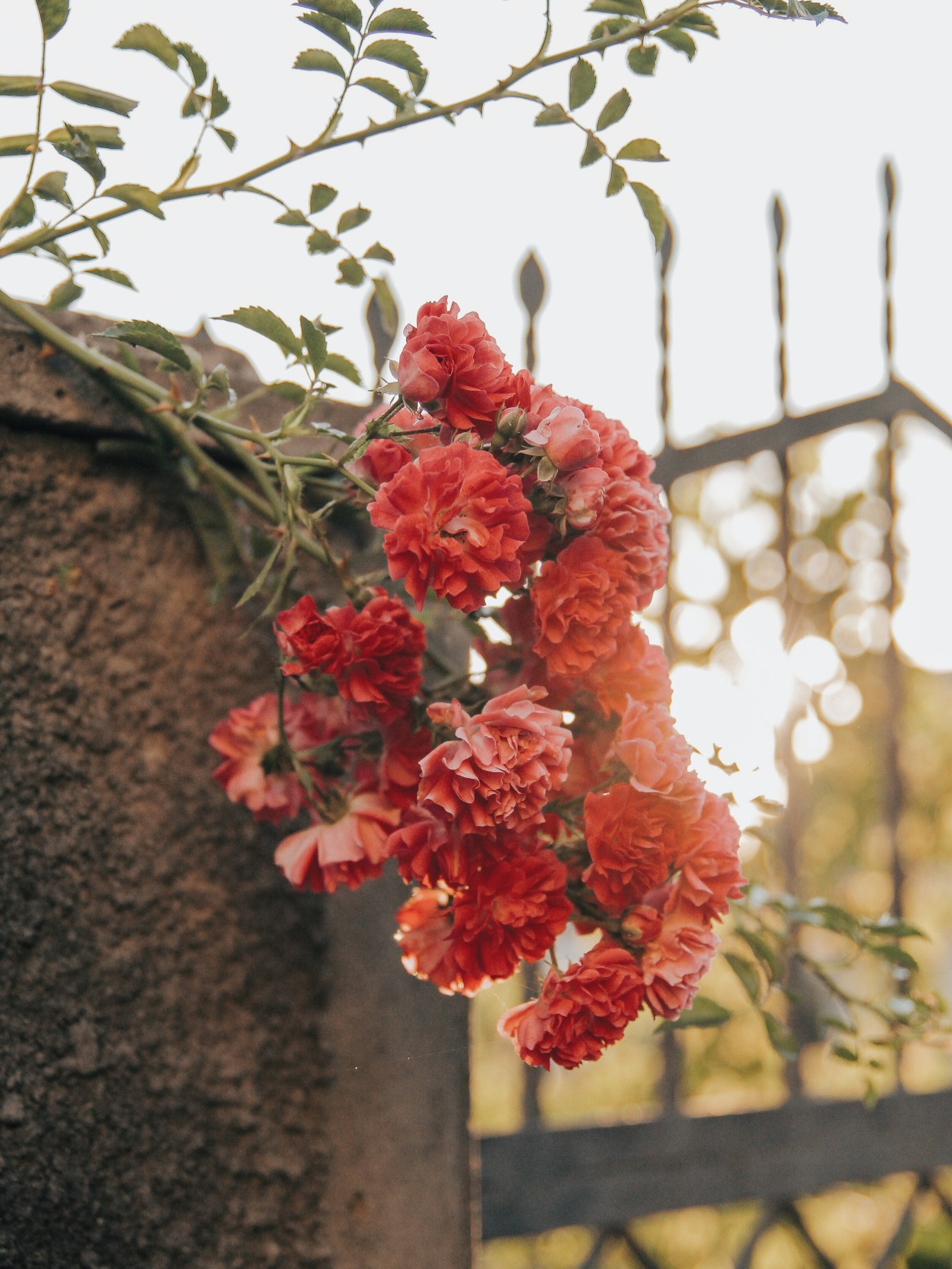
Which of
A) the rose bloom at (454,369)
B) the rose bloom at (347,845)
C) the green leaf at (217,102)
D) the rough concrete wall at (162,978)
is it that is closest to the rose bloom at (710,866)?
the rose bloom at (347,845)

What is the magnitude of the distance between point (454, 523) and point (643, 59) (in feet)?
1.50

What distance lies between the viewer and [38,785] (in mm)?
859

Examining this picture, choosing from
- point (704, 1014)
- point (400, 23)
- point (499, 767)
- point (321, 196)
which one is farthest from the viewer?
point (704, 1014)

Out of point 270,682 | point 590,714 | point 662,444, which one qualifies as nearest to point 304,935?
point 270,682

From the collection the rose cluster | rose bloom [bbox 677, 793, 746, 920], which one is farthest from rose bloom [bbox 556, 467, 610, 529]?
rose bloom [bbox 677, 793, 746, 920]

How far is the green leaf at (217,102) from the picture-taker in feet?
2.54

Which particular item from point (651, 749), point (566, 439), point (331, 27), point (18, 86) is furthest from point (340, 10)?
point (651, 749)

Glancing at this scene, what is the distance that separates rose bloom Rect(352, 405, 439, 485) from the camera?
2.25 ft

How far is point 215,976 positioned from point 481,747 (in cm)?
46

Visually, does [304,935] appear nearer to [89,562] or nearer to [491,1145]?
[89,562]

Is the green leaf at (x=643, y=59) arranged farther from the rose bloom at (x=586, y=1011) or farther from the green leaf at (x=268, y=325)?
the rose bloom at (x=586, y=1011)

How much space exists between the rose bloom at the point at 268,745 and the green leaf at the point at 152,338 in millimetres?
270

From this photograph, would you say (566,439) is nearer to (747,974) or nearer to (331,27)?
(331,27)

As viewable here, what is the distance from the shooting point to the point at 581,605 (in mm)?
676
